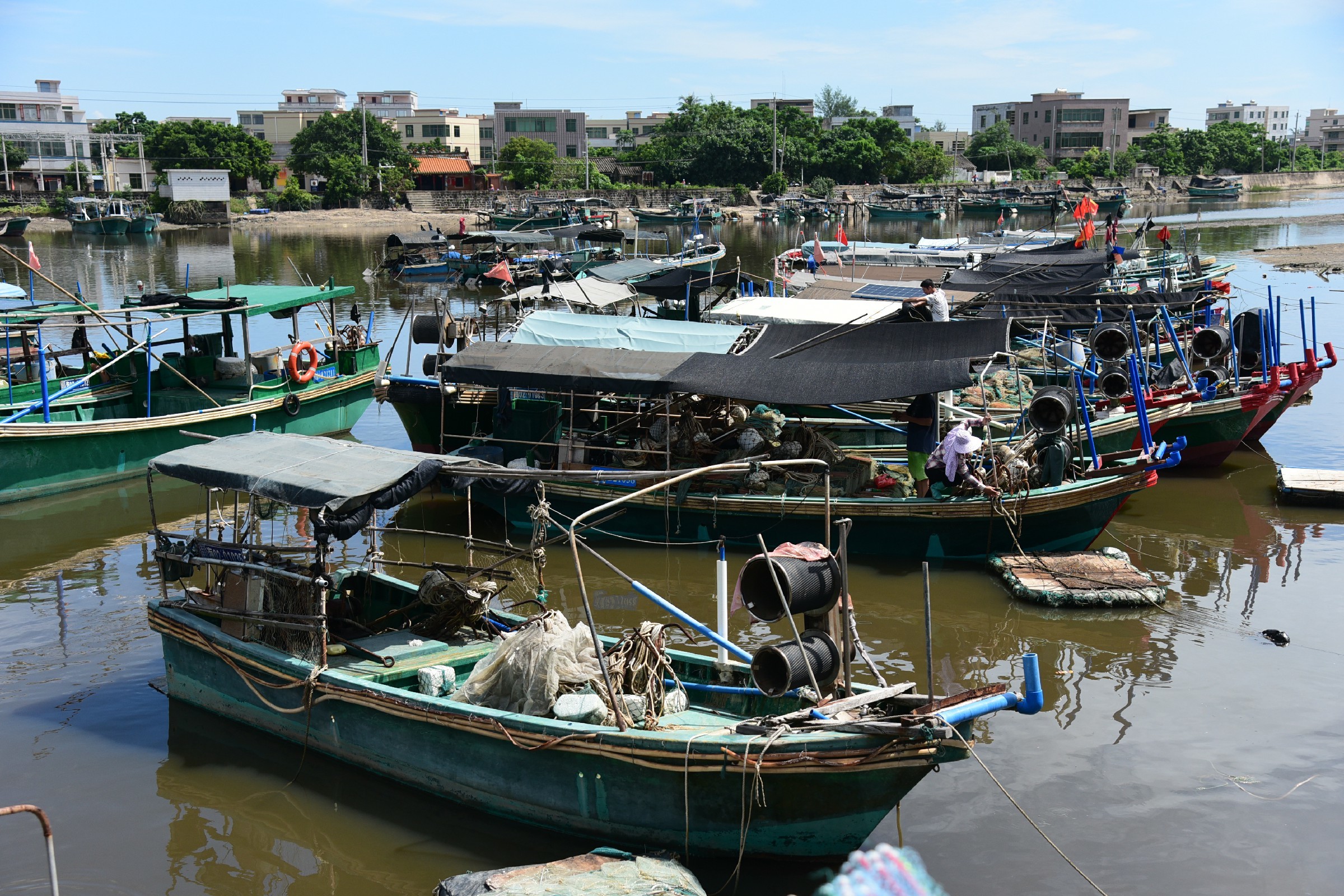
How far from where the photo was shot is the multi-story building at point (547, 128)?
104812 mm

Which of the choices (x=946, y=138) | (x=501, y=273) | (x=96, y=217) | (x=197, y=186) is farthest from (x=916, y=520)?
(x=946, y=138)

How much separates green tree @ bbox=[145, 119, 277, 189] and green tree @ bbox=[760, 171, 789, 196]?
119ft

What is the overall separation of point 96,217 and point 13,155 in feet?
61.0

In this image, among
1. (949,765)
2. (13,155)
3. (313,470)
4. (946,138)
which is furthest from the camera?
(946,138)

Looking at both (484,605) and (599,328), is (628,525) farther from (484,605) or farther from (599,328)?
(484,605)

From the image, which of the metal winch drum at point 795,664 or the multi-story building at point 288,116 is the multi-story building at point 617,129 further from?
the metal winch drum at point 795,664

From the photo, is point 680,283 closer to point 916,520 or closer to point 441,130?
point 916,520

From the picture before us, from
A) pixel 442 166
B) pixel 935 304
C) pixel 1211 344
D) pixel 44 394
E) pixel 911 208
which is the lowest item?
pixel 44 394

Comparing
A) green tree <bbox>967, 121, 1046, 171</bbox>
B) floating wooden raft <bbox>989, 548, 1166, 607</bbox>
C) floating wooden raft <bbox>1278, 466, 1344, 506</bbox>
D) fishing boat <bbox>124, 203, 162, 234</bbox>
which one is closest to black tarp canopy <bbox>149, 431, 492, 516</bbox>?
floating wooden raft <bbox>989, 548, 1166, 607</bbox>

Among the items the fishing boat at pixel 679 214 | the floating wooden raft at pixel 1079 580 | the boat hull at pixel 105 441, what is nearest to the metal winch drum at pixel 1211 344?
the floating wooden raft at pixel 1079 580

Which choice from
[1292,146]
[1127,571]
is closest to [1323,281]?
[1127,571]

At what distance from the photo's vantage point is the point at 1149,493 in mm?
15578

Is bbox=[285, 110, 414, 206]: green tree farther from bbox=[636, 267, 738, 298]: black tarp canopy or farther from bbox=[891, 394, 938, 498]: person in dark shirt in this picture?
bbox=[891, 394, 938, 498]: person in dark shirt

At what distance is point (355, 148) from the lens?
7931 cm
